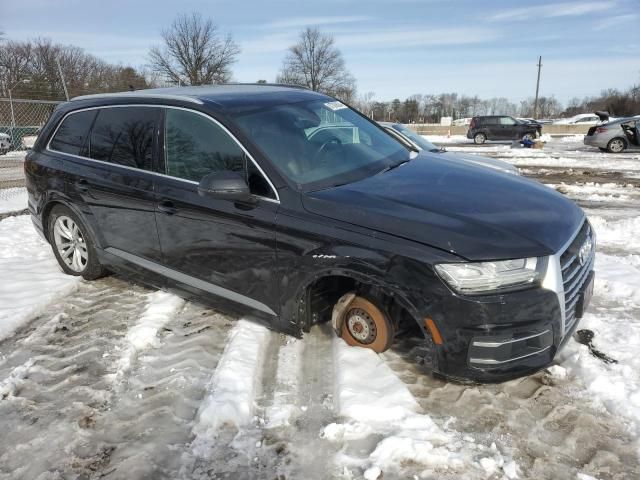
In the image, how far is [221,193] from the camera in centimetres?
312

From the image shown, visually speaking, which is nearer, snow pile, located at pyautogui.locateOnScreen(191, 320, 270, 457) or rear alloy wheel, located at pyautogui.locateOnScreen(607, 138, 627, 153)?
snow pile, located at pyautogui.locateOnScreen(191, 320, 270, 457)

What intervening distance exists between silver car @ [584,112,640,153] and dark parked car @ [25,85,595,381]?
1760cm

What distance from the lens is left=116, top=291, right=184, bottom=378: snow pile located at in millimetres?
3477

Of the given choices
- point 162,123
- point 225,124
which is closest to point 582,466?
point 225,124

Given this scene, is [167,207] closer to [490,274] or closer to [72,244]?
[72,244]

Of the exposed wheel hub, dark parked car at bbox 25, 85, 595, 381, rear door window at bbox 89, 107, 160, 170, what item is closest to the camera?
dark parked car at bbox 25, 85, 595, 381

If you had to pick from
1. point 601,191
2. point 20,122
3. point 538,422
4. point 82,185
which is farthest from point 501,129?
point 538,422

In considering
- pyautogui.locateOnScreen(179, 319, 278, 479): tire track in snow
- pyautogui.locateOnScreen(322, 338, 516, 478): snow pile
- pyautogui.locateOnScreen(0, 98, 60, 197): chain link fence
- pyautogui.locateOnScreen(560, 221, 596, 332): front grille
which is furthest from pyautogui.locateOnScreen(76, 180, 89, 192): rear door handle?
pyautogui.locateOnScreen(0, 98, 60, 197): chain link fence

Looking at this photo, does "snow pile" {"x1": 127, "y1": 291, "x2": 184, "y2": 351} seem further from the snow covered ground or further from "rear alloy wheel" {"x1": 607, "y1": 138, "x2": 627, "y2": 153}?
"rear alloy wheel" {"x1": 607, "y1": 138, "x2": 627, "y2": 153}

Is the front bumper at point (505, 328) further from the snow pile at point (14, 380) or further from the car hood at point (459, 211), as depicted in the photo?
the snow pile at point (14, 380)

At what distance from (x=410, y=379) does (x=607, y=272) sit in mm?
2941

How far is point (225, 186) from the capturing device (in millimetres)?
3094

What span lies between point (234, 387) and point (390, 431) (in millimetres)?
1000

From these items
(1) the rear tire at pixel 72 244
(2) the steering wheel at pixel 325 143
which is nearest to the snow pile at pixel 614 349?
(2) the steering wheel at pixel 325 143
